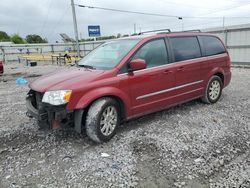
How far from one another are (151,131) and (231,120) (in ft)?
5.66

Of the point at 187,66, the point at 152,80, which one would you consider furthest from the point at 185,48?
the point at 152,80

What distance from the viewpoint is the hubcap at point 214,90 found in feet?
18.5

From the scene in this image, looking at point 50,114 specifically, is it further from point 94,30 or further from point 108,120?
point 94,30

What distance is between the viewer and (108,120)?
3799mm

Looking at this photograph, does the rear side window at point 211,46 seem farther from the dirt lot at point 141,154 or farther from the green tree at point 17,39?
the green tree at point 17,39

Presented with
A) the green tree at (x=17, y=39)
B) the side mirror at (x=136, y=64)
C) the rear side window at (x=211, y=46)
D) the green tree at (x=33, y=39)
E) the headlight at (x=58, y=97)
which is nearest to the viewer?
the headlight at (x=58, y=97)

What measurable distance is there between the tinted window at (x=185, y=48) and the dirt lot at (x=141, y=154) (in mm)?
1270

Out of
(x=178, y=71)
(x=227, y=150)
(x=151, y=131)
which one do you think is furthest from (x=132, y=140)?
(x=178, y=71)

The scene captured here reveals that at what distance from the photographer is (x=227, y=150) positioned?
11.3 ft

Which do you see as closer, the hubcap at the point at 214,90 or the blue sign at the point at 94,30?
the hubcap at the point at 214,90

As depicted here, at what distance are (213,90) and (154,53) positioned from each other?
7.09ft

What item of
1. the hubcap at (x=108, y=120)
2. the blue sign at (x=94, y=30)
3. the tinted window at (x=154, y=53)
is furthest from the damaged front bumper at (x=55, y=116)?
the blue sign at (x=94, y=30)

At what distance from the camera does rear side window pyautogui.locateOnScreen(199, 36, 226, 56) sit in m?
5.43

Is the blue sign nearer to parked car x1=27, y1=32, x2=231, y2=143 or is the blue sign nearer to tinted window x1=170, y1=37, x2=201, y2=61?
parked car x1=27, y1=32, x2=231, y2=143
